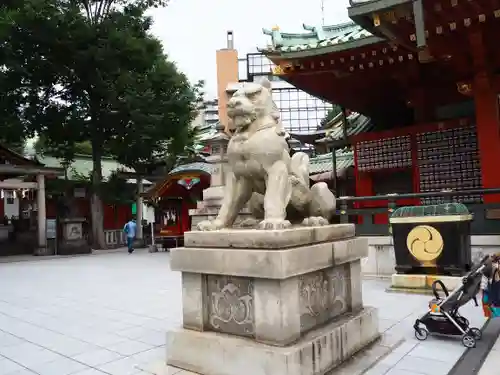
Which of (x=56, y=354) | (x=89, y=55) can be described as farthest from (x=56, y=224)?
(x=56, y=354)

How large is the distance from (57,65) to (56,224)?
6756 mm

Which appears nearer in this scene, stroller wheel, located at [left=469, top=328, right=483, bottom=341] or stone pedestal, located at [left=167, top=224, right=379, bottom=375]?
stone pedestal, located at [left=167, top=224, right=379, bottom=375]

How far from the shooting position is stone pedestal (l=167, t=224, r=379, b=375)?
9.08 ft

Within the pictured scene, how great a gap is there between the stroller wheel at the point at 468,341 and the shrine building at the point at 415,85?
3380 mm

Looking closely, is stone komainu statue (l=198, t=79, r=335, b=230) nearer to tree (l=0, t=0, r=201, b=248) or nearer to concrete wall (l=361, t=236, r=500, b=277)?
concrete wall (l=361, t=236, r=500, b=277)

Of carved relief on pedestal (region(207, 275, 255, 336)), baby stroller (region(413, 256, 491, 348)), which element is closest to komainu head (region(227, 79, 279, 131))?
carved relief on pedestal (region(207, 275, 255, 336))

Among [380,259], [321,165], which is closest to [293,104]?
[321,165]

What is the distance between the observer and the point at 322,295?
336 centimetres

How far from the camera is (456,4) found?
5.54 m

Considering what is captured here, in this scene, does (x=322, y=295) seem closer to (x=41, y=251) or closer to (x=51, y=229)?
(x=41, y=251)

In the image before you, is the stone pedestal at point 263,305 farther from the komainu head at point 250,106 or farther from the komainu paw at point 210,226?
the komainu head at point 250,106

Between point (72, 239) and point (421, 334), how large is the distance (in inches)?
626

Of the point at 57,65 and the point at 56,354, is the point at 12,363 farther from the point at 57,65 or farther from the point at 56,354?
the point at 57,65

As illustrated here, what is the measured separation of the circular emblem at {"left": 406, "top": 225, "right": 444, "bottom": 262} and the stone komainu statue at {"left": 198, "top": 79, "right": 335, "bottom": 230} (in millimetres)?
2931
